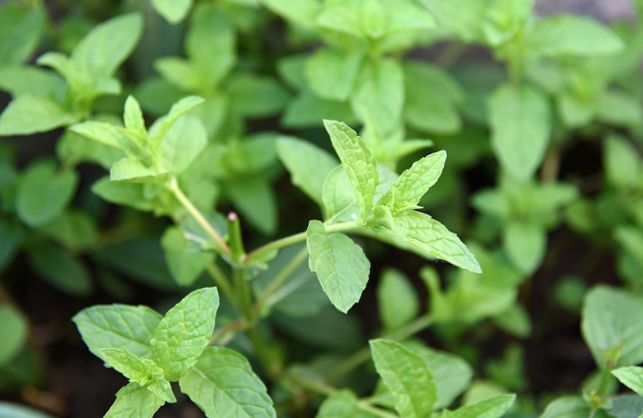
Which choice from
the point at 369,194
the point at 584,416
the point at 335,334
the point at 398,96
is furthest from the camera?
the point at 335,334

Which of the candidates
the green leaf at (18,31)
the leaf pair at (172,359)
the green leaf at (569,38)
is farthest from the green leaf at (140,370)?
the green leaf at (569,38)

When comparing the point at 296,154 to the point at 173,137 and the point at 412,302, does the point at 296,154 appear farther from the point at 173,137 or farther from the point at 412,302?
the point at 412,302

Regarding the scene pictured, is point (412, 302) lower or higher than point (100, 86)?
lower

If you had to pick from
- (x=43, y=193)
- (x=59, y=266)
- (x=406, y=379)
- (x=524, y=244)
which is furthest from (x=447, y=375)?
(x=59, y=266)

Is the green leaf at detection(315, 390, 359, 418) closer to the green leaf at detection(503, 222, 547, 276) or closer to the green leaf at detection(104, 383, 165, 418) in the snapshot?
the green leaf at detection(104, 383, 165, 418)

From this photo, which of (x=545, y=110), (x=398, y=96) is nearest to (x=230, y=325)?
(x=398, y=96)

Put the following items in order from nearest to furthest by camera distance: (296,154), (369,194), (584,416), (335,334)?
(369,194)
(584,416)
(296,154)
(335,334)
